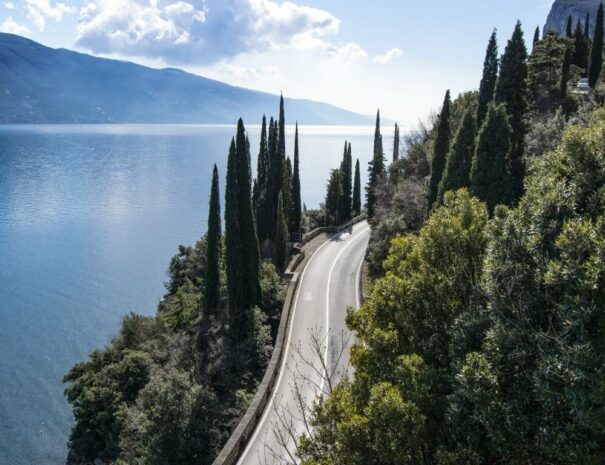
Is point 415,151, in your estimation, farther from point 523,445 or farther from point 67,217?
point 67,217

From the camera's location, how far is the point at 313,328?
1109 inches

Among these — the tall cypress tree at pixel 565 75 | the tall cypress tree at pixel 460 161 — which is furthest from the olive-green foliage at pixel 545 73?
the tall cypress tree at pixel 460 161

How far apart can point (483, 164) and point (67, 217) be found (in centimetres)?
7474

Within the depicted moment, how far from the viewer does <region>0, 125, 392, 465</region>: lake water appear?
34.3 meters

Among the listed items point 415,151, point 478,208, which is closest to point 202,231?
point 415,151

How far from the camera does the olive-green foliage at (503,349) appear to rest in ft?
21.2

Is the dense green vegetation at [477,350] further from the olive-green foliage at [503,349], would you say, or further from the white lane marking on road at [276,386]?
the white lane marking on road at [276,386]

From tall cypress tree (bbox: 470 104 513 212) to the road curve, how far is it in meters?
9.91

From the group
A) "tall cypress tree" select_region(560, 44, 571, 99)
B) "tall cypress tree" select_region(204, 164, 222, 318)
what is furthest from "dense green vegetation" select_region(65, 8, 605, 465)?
"tall cypress tree" select_region(560, 44, 571, 99)

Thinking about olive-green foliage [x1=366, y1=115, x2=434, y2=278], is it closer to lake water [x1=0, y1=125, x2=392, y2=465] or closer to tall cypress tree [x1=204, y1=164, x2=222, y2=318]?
tall cypress tree [x1=204, y1=164, x2=222, y2=318]

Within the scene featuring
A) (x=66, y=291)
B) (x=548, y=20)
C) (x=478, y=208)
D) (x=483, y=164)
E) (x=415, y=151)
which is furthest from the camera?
(x=548, y=20)

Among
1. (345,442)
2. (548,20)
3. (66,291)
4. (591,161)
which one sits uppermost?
(548,20)

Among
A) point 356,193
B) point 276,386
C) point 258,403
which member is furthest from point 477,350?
point 356,193

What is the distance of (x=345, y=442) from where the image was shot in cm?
884
